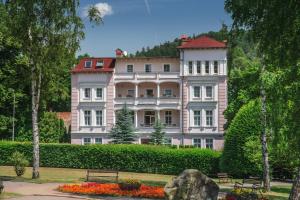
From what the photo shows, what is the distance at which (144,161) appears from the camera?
147 ft

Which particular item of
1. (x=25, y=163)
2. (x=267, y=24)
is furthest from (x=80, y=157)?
(x=267, y=24)

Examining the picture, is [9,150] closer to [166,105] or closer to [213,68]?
[166,105]

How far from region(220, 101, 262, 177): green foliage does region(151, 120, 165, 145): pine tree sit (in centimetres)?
1892

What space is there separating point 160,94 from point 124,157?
2129cm

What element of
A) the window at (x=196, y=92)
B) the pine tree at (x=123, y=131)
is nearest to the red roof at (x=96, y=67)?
the pine tree at (x=123, y=131)

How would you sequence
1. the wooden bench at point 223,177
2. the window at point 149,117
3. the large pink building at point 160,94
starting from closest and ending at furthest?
the wooden bench at point 223,177
the large pink building at point 160,94
the window at point 149,117

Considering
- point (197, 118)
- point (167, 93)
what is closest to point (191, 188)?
point (197, 118)

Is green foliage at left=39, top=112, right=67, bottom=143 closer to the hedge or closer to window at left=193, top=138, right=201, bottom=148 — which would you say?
the hedge

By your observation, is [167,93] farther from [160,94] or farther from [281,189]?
[281,189]

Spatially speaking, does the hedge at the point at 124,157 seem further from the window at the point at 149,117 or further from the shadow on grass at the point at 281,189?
the window at the point at 149,117

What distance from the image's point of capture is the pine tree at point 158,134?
59509 mm

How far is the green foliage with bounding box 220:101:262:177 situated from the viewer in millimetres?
39688

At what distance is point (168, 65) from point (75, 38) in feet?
98.0

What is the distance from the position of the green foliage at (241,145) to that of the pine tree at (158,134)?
18.9 m
